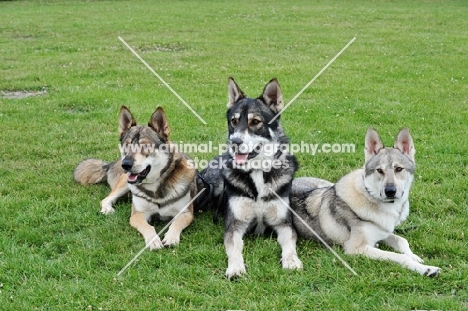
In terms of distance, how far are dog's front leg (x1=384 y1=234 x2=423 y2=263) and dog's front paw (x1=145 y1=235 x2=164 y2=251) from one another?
270cm

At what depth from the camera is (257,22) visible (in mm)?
26234

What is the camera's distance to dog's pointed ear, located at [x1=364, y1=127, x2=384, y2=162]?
5777 mm

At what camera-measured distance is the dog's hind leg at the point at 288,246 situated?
211 inches

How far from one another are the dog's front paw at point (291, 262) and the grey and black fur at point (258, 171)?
40 cm

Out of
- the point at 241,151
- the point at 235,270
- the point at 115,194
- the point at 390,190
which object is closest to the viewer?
the point at 235,270

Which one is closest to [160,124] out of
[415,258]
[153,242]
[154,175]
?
[154,175]

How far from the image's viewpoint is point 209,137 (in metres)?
9.81

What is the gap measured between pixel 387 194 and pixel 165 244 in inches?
105

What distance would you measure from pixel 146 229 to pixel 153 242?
325mm

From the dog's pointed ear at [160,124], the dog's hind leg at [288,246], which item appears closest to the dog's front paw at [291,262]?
the dog's hind leg at [288,246]

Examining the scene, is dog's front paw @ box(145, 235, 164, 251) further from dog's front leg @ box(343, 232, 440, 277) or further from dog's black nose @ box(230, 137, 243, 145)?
dog's front leg @ box(343, 232, 440, 277)

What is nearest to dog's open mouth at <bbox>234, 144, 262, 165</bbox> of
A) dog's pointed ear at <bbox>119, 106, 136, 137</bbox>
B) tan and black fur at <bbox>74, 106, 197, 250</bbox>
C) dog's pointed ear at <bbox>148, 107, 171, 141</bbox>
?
tan and black fur at <bbox>74, 106, 197, 250</bbox>

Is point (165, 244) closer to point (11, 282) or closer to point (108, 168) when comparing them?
point (11, 282)

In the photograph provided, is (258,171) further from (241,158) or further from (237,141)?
(237,141)
